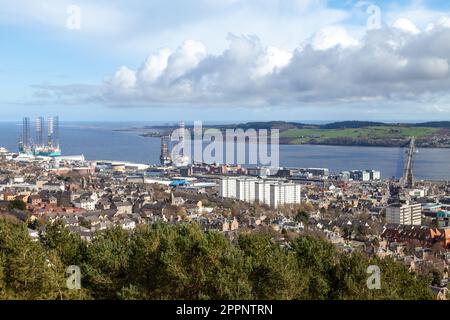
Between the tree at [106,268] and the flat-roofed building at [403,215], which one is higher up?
the tree at [106,268]

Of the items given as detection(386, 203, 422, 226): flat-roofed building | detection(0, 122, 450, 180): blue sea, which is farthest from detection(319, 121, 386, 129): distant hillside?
detection(386, 203, 422, 226): flat-roofed building

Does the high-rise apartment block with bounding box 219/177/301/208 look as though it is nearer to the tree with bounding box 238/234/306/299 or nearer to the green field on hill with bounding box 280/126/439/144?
the tree with bounding box 238/234/306/299

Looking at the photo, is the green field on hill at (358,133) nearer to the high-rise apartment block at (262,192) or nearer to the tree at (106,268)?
the high-rise apartment block at (262,192)

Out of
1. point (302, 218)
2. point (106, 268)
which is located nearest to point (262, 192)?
point (302, 218)

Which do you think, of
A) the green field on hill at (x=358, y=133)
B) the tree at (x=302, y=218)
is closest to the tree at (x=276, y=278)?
the tree at (x=302, y=218)

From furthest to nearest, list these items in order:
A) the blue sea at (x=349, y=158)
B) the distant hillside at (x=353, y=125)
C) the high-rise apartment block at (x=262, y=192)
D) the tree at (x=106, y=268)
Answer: the distant hillside at (x=353, y=125), the blue sea at (x=349, y=158), the high-rise apartment block at (x=262, y=192), the tree at (x=106, y=268)

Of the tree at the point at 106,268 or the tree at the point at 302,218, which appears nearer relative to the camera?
the tree at the point at 106,268

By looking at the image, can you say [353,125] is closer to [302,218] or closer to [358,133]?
[358,133]

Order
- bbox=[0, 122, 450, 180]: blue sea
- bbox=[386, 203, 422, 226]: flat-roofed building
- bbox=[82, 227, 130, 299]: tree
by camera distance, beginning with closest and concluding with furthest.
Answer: bbox=[82, 227, 130, 299]: tree
bbox=[386, 203, 422, 226]: flat-roofed building
bbox=[0, 122, 450, 180]: blue sea

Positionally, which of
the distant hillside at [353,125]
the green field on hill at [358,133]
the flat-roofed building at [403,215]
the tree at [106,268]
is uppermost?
the distant hillside at [353,125]
